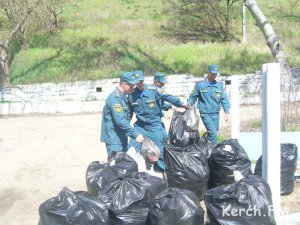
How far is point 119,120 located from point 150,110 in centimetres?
81

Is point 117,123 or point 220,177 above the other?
point 117,123

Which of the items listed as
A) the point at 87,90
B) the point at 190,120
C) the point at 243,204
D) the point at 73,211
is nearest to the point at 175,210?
the point at 243,204

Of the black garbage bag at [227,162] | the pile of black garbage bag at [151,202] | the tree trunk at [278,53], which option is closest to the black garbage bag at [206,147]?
the black garbage bag at [227,162]

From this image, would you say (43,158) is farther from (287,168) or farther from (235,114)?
(287,168)

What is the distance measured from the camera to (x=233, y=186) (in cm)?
371

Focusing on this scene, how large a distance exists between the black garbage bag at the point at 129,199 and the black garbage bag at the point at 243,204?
1.77ft

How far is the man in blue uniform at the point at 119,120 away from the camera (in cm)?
477

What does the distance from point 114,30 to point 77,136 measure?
1049 centimetres

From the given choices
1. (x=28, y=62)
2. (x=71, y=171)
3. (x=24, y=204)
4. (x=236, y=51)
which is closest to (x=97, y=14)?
(x=28, y=62)

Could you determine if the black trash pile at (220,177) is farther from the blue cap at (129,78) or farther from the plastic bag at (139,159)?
the blue cap at (129,78)

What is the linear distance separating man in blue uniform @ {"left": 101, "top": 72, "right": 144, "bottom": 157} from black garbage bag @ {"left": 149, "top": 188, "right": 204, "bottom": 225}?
1.34 meters

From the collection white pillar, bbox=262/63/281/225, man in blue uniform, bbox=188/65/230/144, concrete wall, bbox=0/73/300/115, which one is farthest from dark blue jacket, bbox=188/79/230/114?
concrete wall, bbox=0/73/300/115

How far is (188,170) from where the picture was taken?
4461 mm

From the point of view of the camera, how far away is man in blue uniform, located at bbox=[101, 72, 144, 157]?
477 centimetres
